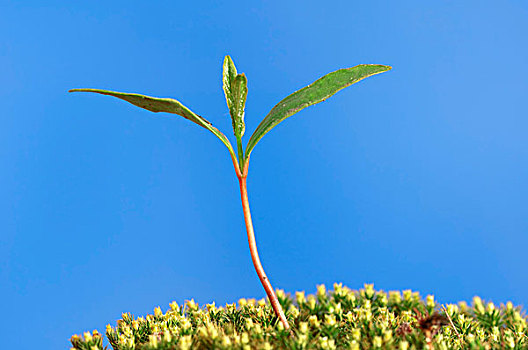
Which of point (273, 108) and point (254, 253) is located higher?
point (273, 108)

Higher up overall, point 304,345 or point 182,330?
point 182,330

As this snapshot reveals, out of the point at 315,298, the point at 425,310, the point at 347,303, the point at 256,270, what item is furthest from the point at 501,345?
the point at 256,270

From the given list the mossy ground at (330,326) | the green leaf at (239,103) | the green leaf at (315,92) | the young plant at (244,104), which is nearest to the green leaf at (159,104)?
the young plant at (244,104)

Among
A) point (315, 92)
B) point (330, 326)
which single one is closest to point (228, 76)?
point (315, 92)

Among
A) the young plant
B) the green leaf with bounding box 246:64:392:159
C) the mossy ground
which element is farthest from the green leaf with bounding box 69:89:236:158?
the mossy ground

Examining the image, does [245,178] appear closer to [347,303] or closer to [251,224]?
[251,224]

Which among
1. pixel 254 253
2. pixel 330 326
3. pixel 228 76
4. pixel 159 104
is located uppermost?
pixel 228 76

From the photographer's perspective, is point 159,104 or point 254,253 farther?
point 254,253

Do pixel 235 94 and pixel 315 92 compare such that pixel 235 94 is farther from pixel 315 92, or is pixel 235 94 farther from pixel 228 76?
pixel 315 92
